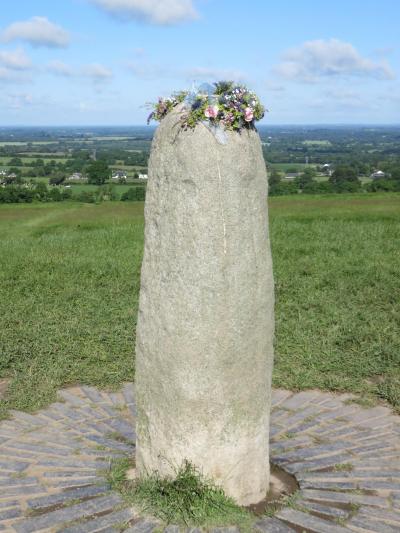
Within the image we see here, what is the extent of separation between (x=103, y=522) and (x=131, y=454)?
0.98 m

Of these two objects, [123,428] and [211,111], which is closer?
[211,111]

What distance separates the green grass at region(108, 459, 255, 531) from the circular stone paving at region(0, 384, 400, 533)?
91mm

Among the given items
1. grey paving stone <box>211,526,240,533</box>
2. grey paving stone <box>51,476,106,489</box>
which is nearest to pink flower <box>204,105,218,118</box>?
grey paving stone <box>211,526,240,533</box>

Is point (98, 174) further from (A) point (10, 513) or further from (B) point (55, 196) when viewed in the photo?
(A) point (10, 513)

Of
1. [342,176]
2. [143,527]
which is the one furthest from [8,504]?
[342,176]

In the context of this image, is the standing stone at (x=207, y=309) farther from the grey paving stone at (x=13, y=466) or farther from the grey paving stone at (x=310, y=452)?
the grey paving stone at (x=13, y=466)

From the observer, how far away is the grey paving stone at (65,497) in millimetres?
4214

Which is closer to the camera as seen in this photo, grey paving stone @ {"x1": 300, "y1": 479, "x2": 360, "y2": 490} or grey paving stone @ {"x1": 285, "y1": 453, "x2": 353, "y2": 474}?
grey paving stone @ {"x1": 300, "y1": 479, "x2": 360, "y2": 490}

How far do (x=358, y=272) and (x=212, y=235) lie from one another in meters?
6.87

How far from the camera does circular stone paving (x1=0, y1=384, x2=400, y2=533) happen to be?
4039mm

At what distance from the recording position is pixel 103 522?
3990 millimetres

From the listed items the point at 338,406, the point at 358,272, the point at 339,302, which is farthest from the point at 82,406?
the point at 358,272

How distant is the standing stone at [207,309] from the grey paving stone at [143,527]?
0.42 meters

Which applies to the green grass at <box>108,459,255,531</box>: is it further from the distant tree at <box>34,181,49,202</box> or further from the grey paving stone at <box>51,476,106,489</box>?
the distant tree at <box>34,181,49,202</box>
